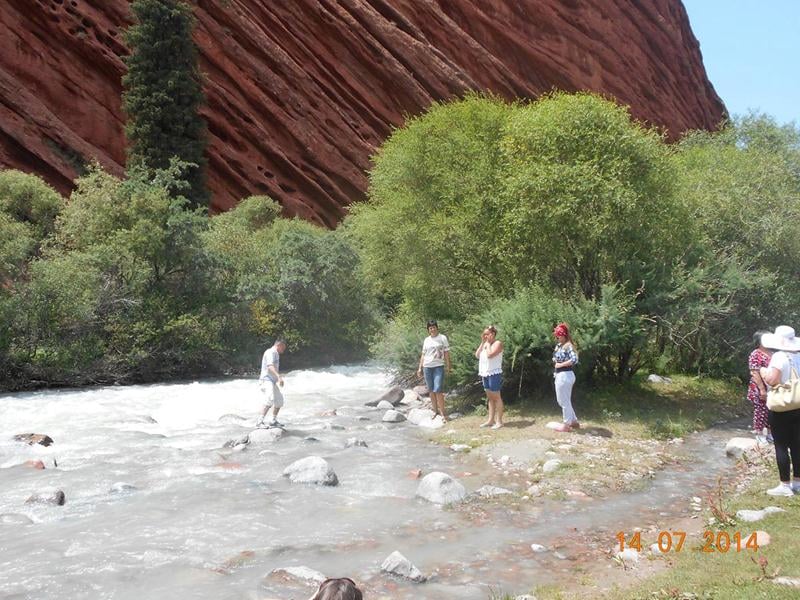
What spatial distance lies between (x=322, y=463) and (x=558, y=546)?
12.4ft

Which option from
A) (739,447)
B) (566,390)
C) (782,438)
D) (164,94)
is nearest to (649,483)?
(782,438)

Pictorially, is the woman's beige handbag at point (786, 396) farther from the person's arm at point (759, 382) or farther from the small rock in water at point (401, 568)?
the small rock in water at point (401, 568)

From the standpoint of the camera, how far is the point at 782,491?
7293mm

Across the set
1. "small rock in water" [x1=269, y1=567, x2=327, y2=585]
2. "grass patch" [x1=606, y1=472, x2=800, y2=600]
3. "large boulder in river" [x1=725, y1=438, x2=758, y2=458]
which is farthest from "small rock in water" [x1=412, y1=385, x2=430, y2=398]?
"small rock in water" [x1=269, y1=567, x2=327, y2=585]

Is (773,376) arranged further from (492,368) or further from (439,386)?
(439,386)

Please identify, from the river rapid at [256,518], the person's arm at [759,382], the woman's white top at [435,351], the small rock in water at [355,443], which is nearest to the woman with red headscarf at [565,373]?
the river rapid at [256,518]

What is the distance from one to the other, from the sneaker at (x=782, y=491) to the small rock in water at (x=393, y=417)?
7638 mm

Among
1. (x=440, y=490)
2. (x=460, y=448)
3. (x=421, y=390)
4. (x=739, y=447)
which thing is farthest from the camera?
(x=421, y=390)

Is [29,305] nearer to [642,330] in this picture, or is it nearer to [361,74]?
[642,330]

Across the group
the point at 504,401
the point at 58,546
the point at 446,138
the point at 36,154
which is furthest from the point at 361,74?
the point at 58,546

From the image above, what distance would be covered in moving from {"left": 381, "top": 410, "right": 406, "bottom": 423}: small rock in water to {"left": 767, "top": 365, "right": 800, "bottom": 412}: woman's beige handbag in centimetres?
795

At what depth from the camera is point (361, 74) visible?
42406 mm

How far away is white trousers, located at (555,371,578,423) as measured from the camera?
1114 cm
